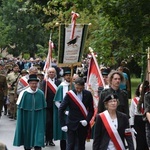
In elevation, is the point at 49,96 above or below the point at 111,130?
below

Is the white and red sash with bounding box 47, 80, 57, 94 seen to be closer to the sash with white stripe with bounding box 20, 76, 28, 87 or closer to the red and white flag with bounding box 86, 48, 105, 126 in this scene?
the red and white flag with bounding box 86, 48, 105, 126

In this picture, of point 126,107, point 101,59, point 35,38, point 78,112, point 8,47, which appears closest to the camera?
point 126,107

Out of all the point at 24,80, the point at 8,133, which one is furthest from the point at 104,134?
the point at 24,80

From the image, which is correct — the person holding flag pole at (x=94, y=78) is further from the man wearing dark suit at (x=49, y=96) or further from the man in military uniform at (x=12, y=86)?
the man in military uniform at (x=12, y=86)

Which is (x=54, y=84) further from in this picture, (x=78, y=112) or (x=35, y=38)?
(x=35, y=38)

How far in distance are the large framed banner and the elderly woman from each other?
157 inches

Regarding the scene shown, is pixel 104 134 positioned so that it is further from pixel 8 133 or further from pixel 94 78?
pixel 8 133

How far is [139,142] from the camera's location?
1093 cm

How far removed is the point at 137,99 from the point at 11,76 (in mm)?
8854

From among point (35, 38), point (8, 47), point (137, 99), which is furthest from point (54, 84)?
point (8, 47)

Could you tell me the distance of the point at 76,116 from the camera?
10500 millimetres

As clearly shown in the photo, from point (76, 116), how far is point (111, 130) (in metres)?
2.95

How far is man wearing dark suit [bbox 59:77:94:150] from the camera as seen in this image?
409 inches

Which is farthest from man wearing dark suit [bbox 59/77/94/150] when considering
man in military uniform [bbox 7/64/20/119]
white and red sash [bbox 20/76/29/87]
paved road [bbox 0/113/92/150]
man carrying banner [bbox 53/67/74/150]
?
man in military uniform [bbox 7/64/20/119]
